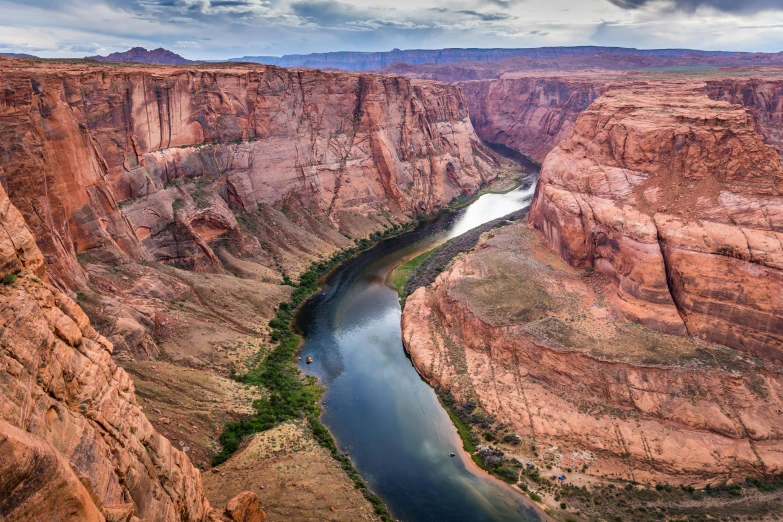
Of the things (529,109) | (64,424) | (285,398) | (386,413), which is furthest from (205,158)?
(529,109)

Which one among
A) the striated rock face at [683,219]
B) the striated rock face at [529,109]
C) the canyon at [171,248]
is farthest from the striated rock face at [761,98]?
the canyon at [171,248]

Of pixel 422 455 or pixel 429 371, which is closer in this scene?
pixel 422 455

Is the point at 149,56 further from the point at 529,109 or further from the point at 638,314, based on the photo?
the point at 638,314

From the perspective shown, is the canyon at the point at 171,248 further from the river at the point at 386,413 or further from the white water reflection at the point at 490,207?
the white water reflection at the point at 490,207

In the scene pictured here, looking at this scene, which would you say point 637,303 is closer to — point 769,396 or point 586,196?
point 769,396

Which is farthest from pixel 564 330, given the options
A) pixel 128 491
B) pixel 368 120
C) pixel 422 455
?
pixel 368 120

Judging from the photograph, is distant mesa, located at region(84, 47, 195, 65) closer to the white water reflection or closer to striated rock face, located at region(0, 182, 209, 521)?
the white water reflection
